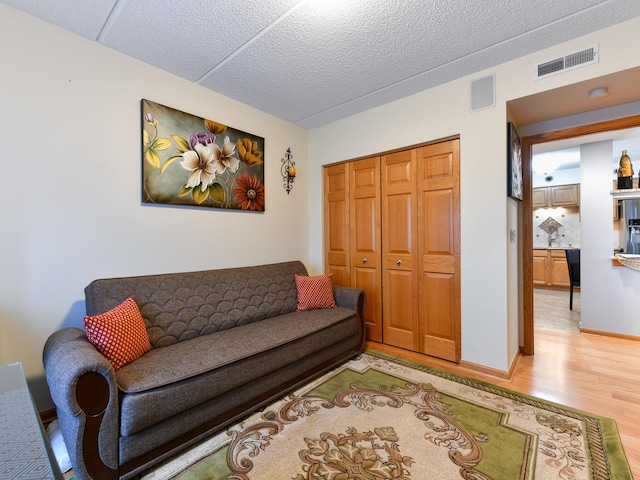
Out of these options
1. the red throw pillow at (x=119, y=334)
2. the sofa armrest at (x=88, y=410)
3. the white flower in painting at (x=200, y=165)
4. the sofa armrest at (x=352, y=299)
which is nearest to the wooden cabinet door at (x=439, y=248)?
the sofa armrest at (x=352, y=299)

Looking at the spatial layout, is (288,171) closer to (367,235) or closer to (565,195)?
(367,235)

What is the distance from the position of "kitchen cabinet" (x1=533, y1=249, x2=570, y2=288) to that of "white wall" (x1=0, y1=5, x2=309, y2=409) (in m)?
7.40

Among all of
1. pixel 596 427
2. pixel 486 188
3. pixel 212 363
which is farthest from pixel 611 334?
pixel 212 363

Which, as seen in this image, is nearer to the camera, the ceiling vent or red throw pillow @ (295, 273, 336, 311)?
the ceiling vent

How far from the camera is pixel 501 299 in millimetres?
2430

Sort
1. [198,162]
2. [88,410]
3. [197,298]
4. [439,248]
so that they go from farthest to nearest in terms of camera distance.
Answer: [439,248]
[198,162]
[197,298]
[88,410]

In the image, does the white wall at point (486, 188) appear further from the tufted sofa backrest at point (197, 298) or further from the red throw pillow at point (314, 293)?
the tufted sofa backrest at point (197, 298)

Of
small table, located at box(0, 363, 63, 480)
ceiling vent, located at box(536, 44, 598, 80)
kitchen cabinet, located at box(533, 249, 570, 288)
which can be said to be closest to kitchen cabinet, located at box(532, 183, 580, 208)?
kitchen cabinet, located at box(533, 249, 570, 288)

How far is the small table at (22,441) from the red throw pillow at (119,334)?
0.47 metres

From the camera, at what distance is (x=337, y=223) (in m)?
3.64

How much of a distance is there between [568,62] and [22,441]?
352cm

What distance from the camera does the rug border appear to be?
1481mm

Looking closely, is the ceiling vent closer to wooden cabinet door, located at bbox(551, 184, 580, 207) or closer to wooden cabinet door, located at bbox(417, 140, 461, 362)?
wooden cabinet door, located at bbox(417, 140, 461, 362)

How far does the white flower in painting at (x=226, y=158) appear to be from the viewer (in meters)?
2.77
